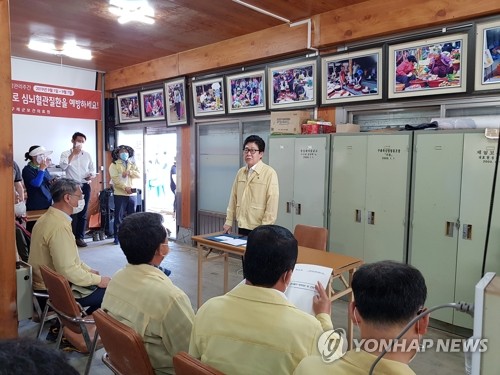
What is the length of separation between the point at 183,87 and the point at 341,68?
2.89 m

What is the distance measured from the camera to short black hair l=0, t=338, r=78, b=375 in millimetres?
458

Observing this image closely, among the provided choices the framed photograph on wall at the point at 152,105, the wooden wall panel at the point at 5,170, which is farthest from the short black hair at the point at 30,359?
the framed photograph on wall at the point at 152,105

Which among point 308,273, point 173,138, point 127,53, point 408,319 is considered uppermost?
point 127,53

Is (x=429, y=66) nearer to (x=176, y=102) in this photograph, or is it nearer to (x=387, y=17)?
(x=387, y=17)

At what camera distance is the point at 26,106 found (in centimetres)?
589

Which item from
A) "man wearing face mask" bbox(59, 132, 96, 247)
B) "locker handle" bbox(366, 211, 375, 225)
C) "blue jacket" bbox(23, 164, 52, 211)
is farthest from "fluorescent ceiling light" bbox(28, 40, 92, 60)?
"locker handle" bbox(366, 211, 375, 225)

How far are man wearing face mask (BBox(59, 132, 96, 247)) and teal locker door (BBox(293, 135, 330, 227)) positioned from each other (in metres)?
3.71

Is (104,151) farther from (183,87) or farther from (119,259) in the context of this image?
(119,259)

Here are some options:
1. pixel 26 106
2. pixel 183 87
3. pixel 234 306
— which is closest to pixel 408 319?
pixel 234 306

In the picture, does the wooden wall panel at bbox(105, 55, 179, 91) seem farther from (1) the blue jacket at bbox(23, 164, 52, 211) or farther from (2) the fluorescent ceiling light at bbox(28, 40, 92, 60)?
(1) the blue jacket at bbox(23, 164, 52, 211)

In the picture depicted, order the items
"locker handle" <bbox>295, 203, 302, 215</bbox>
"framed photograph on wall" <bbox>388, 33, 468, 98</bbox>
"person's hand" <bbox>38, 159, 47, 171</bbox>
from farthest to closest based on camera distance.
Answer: "person's hand" <bbox>38, 159, 47, 171</bbox> < "locker handle" <bbox>295, 203, 302, 215</bbox> < "framed photograph on wall" <bbox>388, 33, 468, 98</bbox>

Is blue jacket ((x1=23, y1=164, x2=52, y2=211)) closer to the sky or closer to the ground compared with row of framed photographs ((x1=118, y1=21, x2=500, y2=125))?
closer to the ground

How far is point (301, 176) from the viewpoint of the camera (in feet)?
14.8

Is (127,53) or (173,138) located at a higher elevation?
(127,53)
